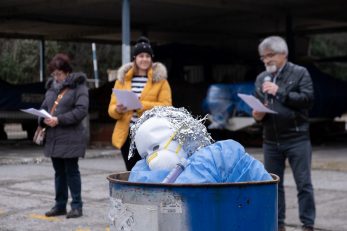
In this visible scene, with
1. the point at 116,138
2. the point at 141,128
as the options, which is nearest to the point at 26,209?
the point at 116,138

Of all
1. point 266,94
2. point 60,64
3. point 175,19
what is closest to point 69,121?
point 60,64

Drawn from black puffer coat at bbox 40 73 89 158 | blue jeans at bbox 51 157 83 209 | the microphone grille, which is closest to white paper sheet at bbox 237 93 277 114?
the microphone grille

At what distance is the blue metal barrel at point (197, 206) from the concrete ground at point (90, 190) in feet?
12.7

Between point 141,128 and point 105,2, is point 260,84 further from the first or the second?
point 105,2

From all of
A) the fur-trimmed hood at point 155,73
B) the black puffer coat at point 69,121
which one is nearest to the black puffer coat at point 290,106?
the fur-trimmed hood at point 155,73

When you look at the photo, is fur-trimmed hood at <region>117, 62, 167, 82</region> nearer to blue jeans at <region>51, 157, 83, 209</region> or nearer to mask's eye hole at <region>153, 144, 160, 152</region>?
blue jeans at <region>51, 157, 83, 209</region>

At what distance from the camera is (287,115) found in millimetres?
6148

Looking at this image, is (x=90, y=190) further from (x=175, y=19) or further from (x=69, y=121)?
(x=175, y=19)

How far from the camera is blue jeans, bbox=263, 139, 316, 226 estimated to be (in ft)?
20.2

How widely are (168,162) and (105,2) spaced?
564 inches

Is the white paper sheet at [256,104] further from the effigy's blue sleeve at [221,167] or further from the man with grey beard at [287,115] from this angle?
the effigy's blue sleeve at [221,167]

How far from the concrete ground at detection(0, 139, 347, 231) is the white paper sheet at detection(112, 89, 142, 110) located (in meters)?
1.42

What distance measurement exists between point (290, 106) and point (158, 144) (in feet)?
9.13

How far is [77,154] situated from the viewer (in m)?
7.32
